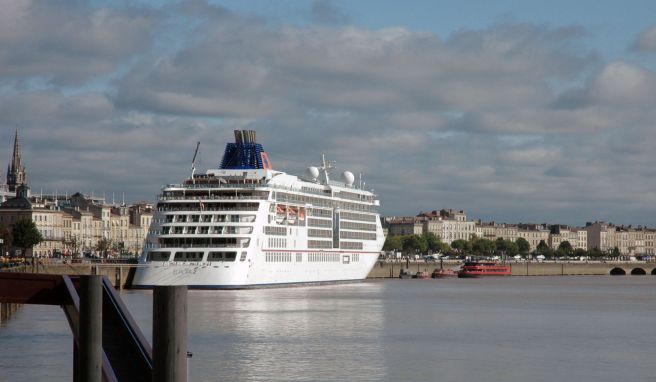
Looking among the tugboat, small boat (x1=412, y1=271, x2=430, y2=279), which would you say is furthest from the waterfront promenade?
the tugboat

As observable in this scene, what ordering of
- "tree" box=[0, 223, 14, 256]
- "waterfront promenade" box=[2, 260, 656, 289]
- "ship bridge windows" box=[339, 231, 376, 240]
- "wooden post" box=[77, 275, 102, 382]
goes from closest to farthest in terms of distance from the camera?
"wooden post" box=[77, 275, 102, 382]
"waterfront promenade" box=[2, 260, 656, 289]
"ship bridge windows" box=[339, 231, 376, 240]
"tree" box=[0, 223, 14, 256]

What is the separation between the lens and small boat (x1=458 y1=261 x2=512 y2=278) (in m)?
168

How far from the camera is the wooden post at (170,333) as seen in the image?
39.3ft

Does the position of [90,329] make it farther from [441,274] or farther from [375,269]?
[441,274]

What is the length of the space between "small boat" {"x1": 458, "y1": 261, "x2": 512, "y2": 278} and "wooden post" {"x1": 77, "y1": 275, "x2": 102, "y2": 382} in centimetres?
15391

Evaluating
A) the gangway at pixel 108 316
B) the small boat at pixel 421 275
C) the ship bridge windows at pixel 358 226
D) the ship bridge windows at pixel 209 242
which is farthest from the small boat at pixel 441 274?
the gangway at pixel 108 316

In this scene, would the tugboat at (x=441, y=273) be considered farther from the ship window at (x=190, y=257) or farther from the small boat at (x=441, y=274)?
the ship window at (x=190, y=257)

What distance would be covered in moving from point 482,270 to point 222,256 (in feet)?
291

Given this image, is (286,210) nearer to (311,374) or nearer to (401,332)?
(401,332)

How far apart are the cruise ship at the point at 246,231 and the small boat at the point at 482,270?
58.3 meters

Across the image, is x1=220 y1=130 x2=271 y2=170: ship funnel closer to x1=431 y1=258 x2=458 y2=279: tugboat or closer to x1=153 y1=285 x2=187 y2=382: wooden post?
x1=431 y1=258 x2=458 y2=279: tugboat

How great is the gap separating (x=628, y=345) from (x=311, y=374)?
55.7 ft

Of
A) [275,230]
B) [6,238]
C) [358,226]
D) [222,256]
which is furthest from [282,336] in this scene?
[6,238]

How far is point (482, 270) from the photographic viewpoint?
170500mm
